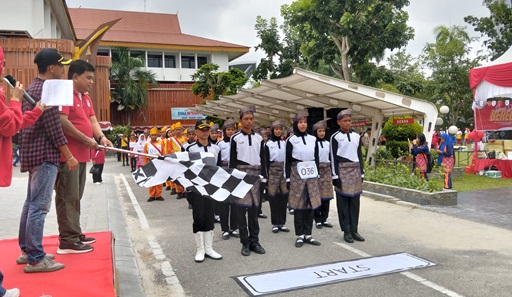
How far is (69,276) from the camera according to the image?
12.1 feet

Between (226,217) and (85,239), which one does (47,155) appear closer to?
(85,239)

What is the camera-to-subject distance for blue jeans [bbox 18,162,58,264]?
3.69 metres

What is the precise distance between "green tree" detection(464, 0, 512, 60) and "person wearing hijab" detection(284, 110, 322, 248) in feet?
97.5

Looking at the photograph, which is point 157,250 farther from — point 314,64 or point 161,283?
point 314,64

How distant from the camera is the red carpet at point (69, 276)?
11.0 ft

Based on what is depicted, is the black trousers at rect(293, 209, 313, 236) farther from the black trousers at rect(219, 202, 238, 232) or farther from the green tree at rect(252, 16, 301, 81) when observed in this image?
the green tree at rect(252, 16, 301, 81)

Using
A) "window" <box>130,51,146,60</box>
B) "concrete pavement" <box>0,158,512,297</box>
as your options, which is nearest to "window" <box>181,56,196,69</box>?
"window" <box>130,51,146,60</box>

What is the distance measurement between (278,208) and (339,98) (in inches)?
296

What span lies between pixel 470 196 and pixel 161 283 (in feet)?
28.0

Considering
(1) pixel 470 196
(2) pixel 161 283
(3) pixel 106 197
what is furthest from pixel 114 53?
(2) pixel 161 283

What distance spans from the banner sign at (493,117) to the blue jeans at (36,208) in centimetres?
1580

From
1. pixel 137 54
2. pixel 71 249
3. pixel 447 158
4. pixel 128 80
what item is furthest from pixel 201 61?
pixel 71 249

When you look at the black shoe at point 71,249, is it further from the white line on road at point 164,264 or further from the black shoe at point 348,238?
the black shoe at point 348,238

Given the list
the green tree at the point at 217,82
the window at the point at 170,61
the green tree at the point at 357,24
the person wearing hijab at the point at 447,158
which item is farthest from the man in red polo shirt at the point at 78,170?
the window at the point at 170,61
